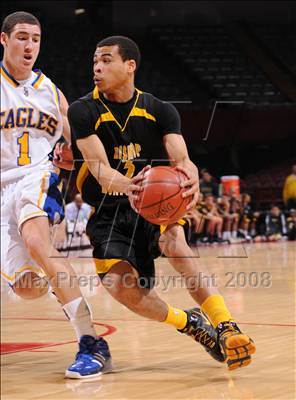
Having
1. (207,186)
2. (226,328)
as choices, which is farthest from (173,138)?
(207,186)

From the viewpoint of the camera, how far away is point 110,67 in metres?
4.38

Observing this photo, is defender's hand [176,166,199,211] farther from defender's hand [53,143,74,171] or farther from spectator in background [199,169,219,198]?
spectator in background [199,169,219,198]

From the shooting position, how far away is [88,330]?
4.57 metres

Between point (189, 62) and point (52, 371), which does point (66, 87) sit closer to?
point (189, 62)

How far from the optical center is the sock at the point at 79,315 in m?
4.48

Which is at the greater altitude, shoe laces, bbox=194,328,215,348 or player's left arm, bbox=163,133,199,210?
player's left arm, bbox=163,133,199,210

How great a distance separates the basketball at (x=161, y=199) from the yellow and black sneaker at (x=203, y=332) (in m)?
0.80

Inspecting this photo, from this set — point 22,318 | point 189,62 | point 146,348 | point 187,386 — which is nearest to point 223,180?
point 189,62

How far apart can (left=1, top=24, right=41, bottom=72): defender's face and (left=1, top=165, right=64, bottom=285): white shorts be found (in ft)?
2.04

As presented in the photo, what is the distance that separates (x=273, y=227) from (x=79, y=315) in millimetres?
14155

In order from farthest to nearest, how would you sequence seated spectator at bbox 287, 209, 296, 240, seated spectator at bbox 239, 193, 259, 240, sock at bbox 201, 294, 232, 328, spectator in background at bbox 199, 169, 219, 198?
seated spectator at bbox 287, 209, 296, 240 → seated spectator at bbox 239, 193, 259, 240 → spectator in background at bbox 199, 169, 219, 198 → sock at bbox 201, 294, 232, 328

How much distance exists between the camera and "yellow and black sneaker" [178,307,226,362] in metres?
4.44

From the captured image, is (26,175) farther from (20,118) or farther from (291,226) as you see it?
(291,226)

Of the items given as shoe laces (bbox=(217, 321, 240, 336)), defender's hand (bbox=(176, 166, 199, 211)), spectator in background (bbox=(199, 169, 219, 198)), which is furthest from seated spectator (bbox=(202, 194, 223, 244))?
defender's hand (bbox=(176, 166, 199, 211))
